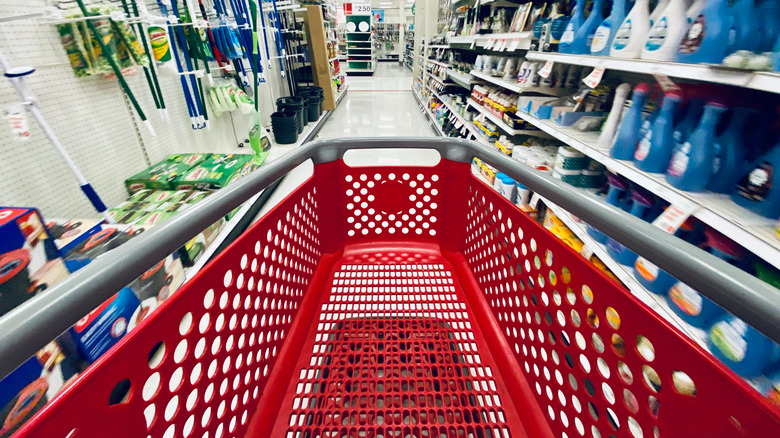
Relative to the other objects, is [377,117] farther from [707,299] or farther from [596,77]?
[707,299]

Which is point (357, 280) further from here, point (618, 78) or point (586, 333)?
point (618, 78)

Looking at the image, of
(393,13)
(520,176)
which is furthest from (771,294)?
(393,13)

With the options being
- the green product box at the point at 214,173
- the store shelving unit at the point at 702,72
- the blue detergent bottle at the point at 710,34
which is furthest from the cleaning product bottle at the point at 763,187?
the green product box at the point at 214,173

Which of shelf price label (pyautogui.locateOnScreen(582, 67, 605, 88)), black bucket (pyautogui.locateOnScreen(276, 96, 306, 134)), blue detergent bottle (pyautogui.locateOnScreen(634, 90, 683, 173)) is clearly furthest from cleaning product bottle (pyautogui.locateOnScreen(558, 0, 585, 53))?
black bucket (pyautogui.locateOnScreen(276, 96, 306, 134))

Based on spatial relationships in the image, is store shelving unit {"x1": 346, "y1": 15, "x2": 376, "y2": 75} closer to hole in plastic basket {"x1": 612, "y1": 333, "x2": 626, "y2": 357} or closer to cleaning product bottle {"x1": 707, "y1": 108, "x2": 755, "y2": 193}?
cleaning product bottle {"x1": 707, "y1": 108, "x2": 755, "y2": 193}

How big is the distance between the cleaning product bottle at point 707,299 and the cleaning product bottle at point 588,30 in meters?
0.93

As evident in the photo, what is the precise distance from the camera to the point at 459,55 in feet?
15.8

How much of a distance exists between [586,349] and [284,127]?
4.30m

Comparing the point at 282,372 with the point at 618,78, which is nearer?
the point at 282,372

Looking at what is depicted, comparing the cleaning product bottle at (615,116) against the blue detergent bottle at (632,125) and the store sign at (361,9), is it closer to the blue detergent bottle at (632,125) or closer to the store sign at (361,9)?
the blue detergent bottle at (632,125)

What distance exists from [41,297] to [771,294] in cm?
70

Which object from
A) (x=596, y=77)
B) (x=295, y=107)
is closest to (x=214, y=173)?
(x=596, y=77)

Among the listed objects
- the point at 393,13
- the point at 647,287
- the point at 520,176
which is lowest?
the point at 647,287

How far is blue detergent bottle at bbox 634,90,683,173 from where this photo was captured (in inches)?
42.5
